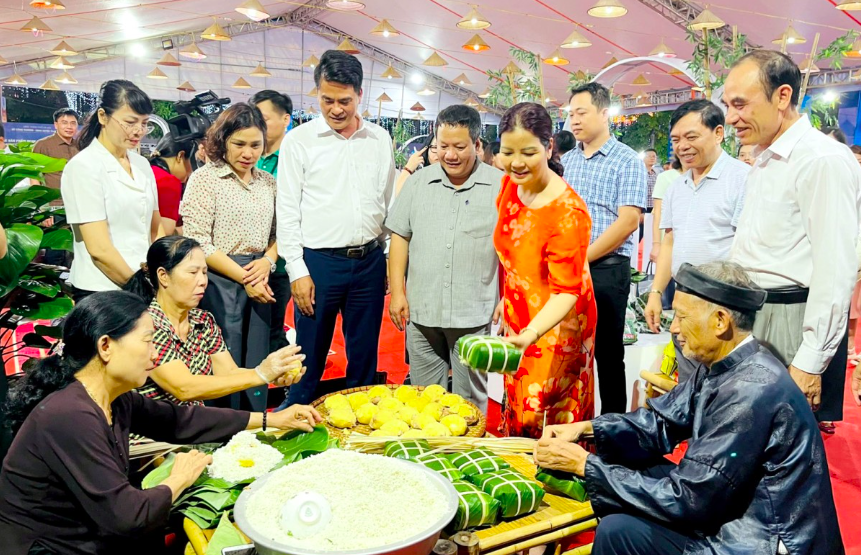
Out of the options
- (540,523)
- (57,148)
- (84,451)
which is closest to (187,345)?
(84,451)

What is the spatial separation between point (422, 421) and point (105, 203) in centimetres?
155

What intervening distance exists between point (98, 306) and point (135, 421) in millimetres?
415

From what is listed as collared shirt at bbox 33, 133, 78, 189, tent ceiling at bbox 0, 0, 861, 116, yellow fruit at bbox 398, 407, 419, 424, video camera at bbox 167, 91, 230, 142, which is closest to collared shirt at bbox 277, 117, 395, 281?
yellow fruit at bbox 398, 407, 419, 424

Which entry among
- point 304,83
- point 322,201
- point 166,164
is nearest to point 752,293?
point 322,201

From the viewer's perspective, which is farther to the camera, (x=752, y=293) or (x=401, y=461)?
(x=401, y=461)

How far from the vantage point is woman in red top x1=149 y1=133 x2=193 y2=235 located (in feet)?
12.1

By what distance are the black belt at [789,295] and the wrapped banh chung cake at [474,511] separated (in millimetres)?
1035

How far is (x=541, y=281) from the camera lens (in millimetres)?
2213

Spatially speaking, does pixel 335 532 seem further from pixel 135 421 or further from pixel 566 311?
pixel 566 311

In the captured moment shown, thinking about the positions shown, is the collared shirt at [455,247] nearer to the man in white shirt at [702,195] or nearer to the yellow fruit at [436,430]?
the yellow fruit at [436,430]

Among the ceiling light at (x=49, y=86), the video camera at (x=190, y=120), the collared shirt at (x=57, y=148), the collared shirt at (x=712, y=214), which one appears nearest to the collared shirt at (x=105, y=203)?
the video camera at (x=190, y=120)

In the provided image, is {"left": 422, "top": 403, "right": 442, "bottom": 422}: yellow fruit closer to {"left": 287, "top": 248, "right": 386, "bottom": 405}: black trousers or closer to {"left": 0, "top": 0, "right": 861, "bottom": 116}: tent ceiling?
{"left": 287, "top": 248, "right": 386, "bottom": 405}: black trousers

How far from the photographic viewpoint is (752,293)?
1.64 meters

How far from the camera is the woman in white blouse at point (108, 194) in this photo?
2684mm
